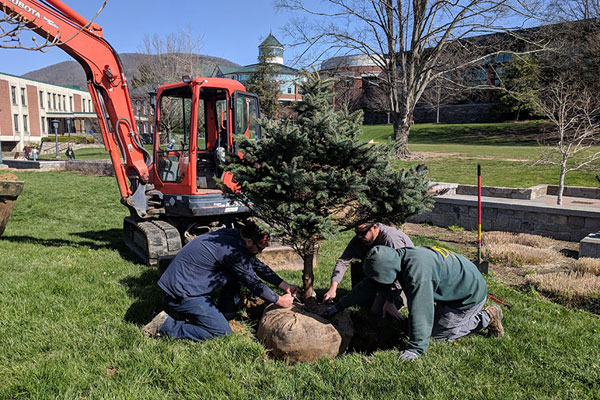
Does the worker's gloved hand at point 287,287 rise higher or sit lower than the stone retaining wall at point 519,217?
higher

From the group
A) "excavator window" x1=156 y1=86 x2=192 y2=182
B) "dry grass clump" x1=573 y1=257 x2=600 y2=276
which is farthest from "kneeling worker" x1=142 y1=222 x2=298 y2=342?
"dry grass clump" x1=573 y1=257 x2=600 y2=276

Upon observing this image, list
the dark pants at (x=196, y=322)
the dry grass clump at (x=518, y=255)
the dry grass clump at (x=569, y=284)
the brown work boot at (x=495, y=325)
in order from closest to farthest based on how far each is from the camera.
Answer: the dark pants at (x=196, y=322) < the brown work boot at (x=495, y=325) < the dry grass clump at (x=569, y=284) < the dry grass clump at (x=518, y=255)

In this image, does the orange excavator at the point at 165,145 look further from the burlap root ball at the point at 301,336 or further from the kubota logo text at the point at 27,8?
the burlap root ball at the point at 301,336

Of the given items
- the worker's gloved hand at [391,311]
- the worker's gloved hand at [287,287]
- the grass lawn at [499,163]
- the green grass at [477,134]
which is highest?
the green grass at [477,134]

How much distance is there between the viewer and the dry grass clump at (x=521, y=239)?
8.24m

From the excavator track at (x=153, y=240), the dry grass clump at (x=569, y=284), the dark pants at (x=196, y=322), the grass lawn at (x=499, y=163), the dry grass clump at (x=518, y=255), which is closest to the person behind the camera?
the dark pants at (x=196, y=322)

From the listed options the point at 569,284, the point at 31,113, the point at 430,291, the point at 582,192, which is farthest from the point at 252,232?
the point at 31,113

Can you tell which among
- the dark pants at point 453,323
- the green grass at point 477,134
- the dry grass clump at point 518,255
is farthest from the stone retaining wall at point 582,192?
the green grass at point 477,134

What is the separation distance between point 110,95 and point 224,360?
5311mm

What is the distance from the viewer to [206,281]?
4043 millimetres

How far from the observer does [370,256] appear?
3627mm

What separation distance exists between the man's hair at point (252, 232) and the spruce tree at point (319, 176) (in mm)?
139

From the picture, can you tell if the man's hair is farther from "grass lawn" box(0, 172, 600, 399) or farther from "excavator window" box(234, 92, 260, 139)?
"excavator window" box(234, 92, 260, 139)

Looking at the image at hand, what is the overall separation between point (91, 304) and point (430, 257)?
348cm
